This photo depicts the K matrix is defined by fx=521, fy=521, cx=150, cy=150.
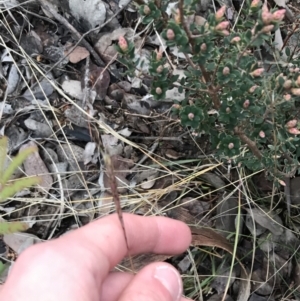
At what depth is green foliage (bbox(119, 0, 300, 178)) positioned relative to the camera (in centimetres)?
145

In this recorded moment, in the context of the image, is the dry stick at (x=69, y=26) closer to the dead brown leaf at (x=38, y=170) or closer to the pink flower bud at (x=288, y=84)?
the dead brown leaf at (x=38, y=170)

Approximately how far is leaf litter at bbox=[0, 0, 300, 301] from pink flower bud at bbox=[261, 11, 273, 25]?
922 millimetres

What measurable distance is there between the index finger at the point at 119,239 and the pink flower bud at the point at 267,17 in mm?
731

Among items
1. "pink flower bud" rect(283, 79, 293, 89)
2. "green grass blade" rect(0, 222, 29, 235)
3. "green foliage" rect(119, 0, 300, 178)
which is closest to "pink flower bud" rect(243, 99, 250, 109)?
"green foliage" rect(119, 0, 300, 178)

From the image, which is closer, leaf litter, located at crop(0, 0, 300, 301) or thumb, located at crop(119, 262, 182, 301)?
thumb, located at crop(119, 262, 182, 301)

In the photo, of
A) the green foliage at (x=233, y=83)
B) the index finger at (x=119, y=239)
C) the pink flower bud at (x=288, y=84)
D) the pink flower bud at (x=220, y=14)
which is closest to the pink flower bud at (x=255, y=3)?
the green foliage at (x=233, y=83)

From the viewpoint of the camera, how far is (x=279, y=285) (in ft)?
7.17

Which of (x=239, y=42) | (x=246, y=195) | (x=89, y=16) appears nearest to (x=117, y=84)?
(x=89, y=16)

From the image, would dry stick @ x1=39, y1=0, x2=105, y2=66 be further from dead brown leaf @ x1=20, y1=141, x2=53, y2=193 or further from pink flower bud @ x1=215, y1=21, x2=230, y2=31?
pink flower bud @ x1=215, y1=21, x2=230, y2=31

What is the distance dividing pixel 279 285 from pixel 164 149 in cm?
76

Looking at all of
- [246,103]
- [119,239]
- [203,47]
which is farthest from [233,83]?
[119,239]

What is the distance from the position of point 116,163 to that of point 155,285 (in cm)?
93

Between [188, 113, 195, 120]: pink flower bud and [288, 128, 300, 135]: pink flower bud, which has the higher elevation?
[188, 113, 195, 120]: pink flower bud

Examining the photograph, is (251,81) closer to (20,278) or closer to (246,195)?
(246,195)
